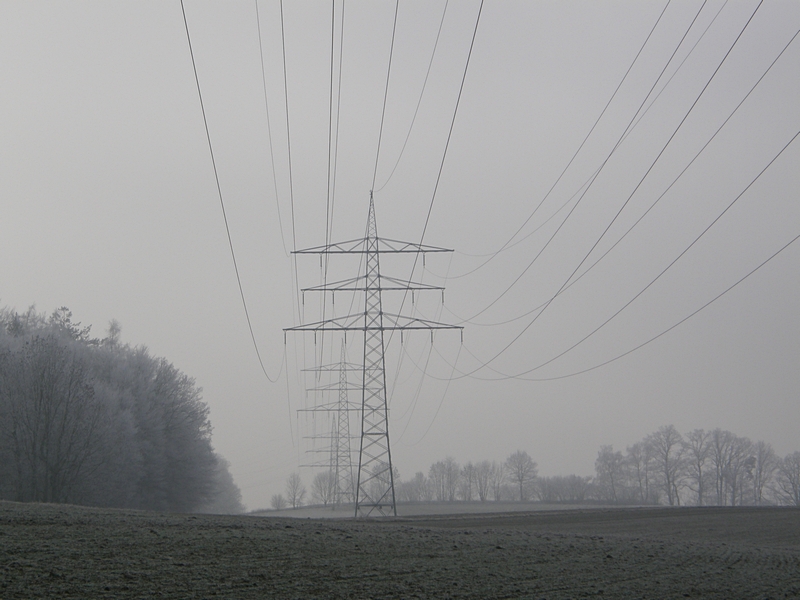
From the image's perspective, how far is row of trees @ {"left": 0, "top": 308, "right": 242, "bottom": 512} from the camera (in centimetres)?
4484

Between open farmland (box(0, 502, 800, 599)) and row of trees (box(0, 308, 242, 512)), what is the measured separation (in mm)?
27169

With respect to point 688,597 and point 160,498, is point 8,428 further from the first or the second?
point 688,597

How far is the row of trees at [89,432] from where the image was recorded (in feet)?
147

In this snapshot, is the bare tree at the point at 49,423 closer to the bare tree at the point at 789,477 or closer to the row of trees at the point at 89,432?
the row of trees at the point at 89,432

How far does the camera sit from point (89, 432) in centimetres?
4675

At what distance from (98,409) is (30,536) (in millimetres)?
34568

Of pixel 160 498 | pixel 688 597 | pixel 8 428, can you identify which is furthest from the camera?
pixel 160 498

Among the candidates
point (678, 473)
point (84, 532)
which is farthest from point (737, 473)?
point (84, 532)

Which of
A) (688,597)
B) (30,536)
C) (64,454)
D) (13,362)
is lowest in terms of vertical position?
(688,597)

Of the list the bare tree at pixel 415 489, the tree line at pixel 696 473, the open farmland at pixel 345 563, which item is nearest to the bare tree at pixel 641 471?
the tree line at pixel 696 473

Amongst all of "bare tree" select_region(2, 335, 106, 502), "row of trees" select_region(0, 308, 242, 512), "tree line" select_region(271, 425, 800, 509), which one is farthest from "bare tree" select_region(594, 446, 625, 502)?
"bare tree" select_region(2, 335, 106, 502)

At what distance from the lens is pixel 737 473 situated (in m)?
104

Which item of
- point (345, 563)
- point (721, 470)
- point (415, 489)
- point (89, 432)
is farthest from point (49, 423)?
point (415, 489)

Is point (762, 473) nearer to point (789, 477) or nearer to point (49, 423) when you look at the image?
point (789, 477)
